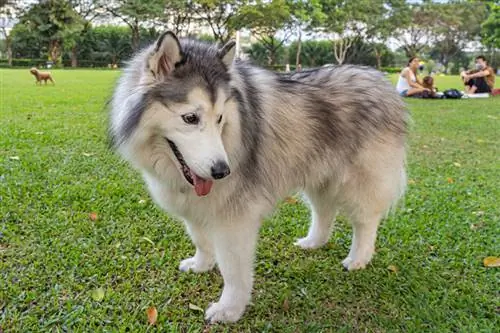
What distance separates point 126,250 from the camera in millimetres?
3023

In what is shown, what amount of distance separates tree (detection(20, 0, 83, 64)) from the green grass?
38.0 metres

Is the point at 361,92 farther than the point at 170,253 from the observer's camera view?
No

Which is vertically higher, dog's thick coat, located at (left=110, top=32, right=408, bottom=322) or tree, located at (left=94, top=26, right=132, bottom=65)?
tree, located at (left=94, top=26, right=132, bottom=65)

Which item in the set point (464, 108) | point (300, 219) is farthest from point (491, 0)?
point (300, 219)

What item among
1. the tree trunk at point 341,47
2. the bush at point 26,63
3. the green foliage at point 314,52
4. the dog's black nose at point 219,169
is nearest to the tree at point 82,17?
the bush at point 26,63

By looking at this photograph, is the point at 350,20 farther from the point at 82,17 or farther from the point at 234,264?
the point at 234,264

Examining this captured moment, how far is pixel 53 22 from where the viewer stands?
37719 mm

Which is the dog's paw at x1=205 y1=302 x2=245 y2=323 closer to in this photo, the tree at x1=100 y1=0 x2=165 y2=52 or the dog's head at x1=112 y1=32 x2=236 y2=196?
the dog's head at x1=112 y1=32 x2=236 y2=196

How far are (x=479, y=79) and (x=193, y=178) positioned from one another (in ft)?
48.7

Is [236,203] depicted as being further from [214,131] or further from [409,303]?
[409,303]

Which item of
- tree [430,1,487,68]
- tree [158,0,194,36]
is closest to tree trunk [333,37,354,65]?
tree [430,1,487,68]

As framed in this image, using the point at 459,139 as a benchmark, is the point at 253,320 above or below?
below

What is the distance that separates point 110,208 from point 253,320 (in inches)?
70.6

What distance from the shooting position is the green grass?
238cm
